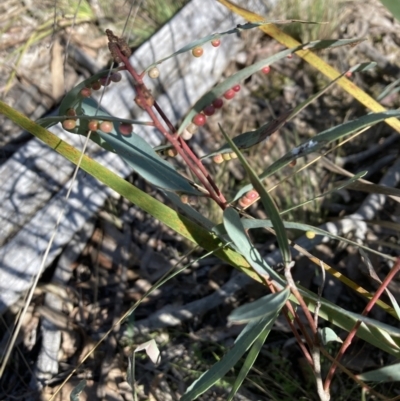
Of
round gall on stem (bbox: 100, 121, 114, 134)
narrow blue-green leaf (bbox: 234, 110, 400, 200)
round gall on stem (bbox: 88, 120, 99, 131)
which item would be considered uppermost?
round gall on stem (bbox: 88, 120, 99, 131)

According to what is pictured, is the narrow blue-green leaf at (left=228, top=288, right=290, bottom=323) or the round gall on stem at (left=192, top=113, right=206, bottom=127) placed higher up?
the round gall on stem at (left=192, top=113, right=206, bottom=127)

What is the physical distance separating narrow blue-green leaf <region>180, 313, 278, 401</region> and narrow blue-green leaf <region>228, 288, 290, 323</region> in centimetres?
13

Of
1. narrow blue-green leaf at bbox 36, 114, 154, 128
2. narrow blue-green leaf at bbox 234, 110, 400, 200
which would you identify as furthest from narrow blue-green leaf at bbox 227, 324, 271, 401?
narrow blue-green leaf at bbox 36, 114, 154, 128

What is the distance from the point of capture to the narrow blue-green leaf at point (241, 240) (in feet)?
2.65

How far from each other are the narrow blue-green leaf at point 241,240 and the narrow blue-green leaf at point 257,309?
0.33ft

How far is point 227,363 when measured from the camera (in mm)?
854

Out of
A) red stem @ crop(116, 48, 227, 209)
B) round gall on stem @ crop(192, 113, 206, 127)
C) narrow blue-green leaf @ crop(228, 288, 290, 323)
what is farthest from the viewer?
round gall on stem @ crop(192, 113, 206, 127)

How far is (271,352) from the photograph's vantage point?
152 cm

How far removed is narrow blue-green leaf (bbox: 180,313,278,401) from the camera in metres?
0.84

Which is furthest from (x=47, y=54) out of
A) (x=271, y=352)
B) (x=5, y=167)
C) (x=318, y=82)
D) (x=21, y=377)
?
(x=271, y=352)

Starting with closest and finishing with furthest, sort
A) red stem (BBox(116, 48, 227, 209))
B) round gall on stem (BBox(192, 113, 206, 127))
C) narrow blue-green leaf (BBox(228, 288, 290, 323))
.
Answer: narrow blue-green leaf (BBox(228, 288, 290, 323))
red stem (BBox(116, 48, 227, 209))
round gall on stem (BBox(192, 113, 206, 127))

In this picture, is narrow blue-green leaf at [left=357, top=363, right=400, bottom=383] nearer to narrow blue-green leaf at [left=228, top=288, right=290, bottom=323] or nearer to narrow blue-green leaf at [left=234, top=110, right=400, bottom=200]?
narrow blue-green leaf at [left=228, top=288, right=290, bottom=323]

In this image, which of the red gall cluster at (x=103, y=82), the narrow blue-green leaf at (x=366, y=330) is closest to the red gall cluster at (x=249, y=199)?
the narrow blue-green leaf at (x=366, y=330)

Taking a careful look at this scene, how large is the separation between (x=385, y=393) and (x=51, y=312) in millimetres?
880
